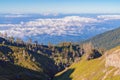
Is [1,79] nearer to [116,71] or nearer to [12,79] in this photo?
[12,79]

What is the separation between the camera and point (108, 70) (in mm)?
199750

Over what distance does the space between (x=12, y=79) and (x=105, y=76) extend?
212 feet

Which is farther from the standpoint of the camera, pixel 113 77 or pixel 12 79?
pixel 12 79

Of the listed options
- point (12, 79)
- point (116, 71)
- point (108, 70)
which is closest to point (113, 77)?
point (116, 71)

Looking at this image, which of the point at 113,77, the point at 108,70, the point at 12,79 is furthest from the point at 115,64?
the point at 12,79

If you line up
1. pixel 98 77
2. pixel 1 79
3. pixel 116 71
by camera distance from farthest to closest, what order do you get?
pixel 98 77, pixel 116 71, pixel 1 79

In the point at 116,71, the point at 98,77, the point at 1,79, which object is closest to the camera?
the point at 1,79

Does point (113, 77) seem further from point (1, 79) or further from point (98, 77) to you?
point (1, 79)

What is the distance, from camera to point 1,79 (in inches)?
6811

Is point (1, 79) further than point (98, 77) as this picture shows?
No

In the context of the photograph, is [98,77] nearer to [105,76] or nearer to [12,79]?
[105,76]

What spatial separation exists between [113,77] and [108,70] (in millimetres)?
19650

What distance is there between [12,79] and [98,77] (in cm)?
6147

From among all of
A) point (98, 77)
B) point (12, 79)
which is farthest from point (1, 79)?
point (98, 77)
